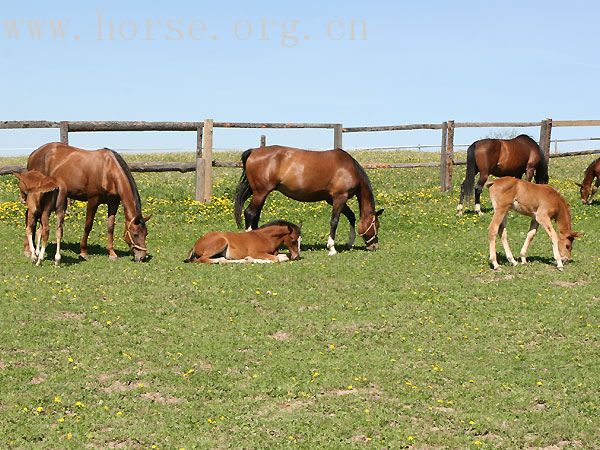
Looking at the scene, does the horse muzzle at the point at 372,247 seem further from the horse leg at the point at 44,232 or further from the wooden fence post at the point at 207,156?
the wooden fence post at the point at 207,156

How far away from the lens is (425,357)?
33.1 ft

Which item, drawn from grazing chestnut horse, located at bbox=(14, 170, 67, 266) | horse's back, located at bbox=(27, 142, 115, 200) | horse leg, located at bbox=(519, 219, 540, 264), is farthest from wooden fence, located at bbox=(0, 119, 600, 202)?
horse leg, located at bbox=(519, 219, 540, 264)

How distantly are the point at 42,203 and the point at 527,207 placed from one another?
29.7 feet

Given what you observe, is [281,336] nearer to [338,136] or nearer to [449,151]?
[338,136]

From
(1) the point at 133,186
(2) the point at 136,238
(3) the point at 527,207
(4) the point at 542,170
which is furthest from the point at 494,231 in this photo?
(4) the point at 542,170

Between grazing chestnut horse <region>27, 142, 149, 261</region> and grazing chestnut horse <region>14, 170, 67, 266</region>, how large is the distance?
89 cm

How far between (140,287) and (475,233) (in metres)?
9.55

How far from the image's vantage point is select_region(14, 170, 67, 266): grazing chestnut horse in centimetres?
1477

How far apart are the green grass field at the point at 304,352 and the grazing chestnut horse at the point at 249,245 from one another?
18.9 inches

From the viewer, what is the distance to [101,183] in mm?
16281

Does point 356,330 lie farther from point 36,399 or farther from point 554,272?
point 554,272

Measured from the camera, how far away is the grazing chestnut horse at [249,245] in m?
15.5

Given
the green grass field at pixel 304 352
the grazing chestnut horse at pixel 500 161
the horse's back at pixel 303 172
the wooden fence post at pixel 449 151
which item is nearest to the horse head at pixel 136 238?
the green grass field at pixel 304 352

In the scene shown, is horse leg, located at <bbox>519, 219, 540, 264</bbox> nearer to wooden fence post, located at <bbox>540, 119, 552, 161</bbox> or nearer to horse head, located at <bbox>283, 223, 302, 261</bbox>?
horse head, located at <bbox>283, 223, 302, 261</bbox>
